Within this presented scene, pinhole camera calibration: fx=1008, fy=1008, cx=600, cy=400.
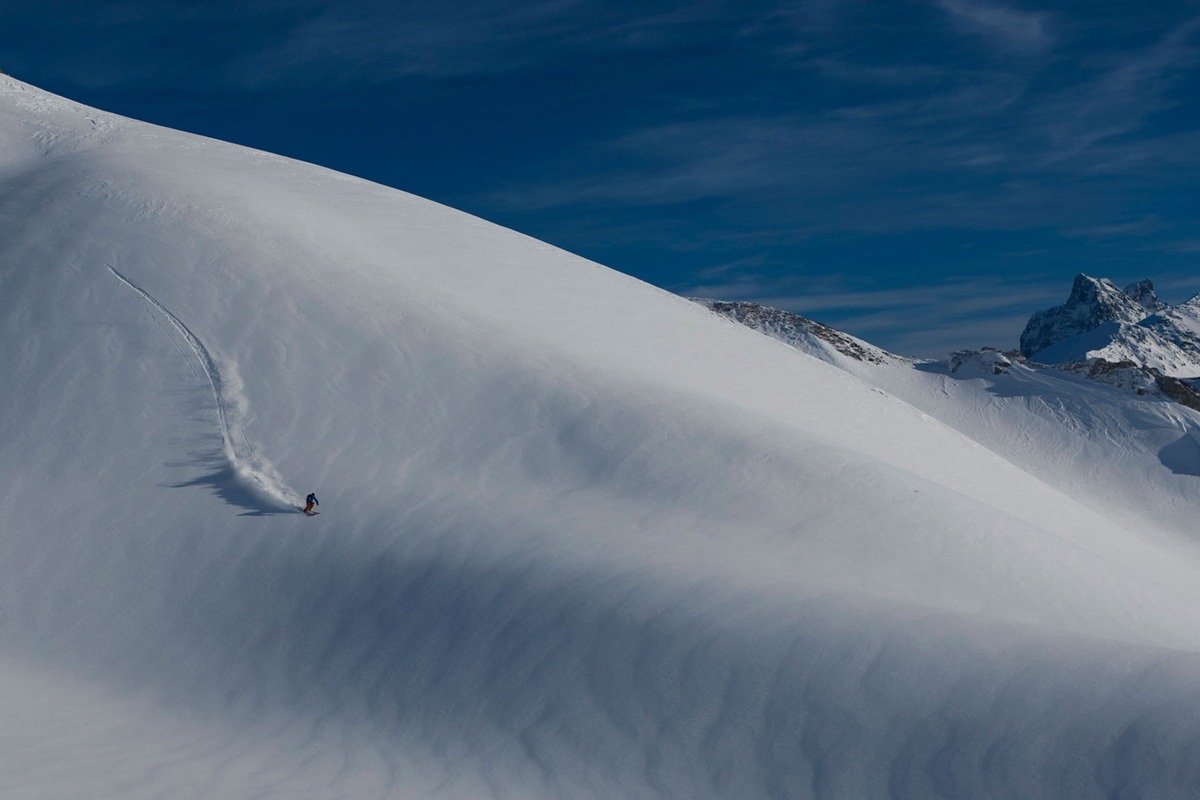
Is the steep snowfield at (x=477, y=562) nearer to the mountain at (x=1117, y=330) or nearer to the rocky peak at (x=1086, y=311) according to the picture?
the mountain at (x=1117, y=330)

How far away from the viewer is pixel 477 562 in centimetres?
1602

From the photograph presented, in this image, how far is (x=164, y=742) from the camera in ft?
Answer: 44.1

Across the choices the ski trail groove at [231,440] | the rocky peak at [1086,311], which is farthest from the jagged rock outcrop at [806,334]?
the rocky peak at [1086,311]

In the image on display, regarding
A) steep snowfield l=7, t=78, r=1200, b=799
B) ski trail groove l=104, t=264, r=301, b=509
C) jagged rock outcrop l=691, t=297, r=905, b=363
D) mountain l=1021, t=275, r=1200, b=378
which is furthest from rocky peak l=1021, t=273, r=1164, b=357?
ski trail groove l=104, t=264, r=301, b=509

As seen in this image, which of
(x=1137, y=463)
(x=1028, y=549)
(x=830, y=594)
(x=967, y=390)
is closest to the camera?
(x=830, y=594)

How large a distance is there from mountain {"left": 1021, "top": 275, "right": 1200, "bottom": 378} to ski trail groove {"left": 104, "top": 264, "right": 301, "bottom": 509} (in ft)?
391

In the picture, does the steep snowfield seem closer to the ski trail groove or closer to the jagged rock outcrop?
the ski trail groove

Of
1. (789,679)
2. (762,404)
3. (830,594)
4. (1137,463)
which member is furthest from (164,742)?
(1137,463)

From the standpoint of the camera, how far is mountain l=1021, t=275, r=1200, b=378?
134750 millimetres

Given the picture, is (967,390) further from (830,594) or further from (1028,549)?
(830,594)

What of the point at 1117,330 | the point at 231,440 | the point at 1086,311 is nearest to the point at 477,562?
the point at 231,440

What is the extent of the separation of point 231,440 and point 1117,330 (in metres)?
145

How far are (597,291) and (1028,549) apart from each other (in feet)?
58.4

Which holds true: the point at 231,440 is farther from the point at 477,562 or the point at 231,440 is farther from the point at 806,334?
the point at 806,334
